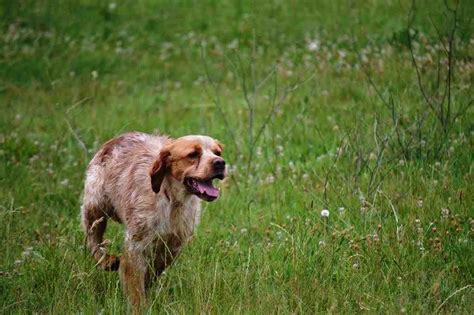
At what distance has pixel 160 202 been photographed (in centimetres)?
525

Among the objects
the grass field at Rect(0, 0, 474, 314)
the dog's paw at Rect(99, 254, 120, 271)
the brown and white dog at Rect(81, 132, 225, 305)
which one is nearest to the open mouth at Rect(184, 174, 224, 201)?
the brown and white dog at Rect(81, 132, 225, 305)

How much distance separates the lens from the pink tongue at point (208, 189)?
16.4 ft

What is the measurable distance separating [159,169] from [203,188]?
0.34m

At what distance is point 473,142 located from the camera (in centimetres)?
731

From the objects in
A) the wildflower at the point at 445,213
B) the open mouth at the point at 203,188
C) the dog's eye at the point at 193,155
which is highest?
the dog's eye at the point at 193,155

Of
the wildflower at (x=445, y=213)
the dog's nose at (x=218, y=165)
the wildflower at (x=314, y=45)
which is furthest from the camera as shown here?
the wildflower at (x=314, y=45)

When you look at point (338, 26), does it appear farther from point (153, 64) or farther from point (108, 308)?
point (108, 308)

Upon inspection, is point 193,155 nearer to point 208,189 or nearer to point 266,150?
point 208,189

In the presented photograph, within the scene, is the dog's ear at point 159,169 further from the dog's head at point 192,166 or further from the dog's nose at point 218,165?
the dog's nose at point 218,165

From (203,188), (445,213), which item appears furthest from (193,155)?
(445,213)

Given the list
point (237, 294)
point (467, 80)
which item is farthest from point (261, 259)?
point (467, 80)

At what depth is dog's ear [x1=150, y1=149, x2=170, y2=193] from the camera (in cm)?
521

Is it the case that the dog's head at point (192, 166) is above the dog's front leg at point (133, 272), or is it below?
above

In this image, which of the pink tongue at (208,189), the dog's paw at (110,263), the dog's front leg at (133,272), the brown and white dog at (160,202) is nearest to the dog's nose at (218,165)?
the brown and white dog at (160,202)
